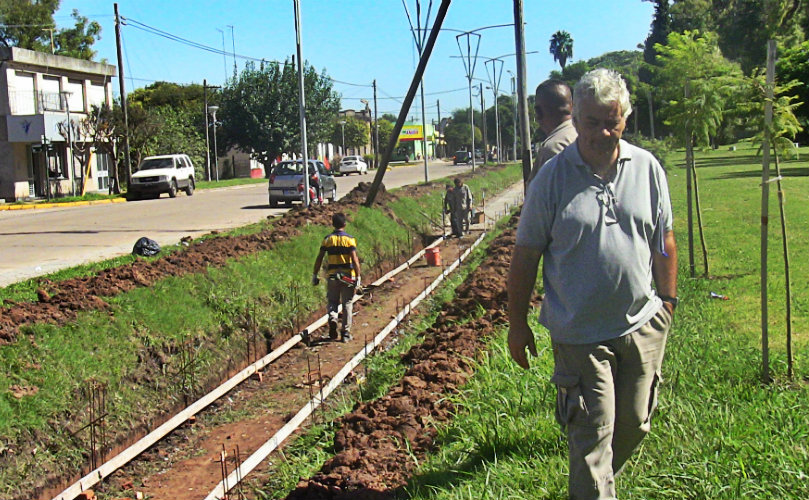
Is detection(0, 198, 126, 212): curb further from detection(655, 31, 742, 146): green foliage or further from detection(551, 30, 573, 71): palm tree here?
detection(551, 30, 573, 71): palm tree

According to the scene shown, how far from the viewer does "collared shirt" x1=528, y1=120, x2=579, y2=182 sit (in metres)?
5.04

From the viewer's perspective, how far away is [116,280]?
35.8 ft

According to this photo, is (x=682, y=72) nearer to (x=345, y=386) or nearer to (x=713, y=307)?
(x=713, y=307)

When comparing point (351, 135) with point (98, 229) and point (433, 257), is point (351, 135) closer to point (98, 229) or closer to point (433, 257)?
point (98, 229)

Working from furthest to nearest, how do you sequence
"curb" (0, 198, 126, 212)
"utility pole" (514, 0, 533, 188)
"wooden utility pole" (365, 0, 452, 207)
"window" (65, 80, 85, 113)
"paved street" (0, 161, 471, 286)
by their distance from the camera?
"window" (65, 80, 85, 113) → "curb" (0, 198, 126, 212) → "wooden utility pole" (365, 0, 452, 207) → "utility pole" (514, 0, 533, 188) → "paved street" (0, 161, 471, 286)

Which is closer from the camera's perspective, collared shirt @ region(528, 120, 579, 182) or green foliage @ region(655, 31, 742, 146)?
collared shirt @ region(528, 120, 579, 182)

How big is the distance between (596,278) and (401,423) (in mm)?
3017

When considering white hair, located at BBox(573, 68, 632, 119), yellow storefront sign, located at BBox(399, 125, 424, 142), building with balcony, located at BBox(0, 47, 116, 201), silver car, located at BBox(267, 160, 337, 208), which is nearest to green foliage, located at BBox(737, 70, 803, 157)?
white hair, located at BBox(573, 68, 632, 119)

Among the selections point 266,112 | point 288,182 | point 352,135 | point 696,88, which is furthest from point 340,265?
point 352,135

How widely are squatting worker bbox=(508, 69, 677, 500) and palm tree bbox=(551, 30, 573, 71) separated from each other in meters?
148

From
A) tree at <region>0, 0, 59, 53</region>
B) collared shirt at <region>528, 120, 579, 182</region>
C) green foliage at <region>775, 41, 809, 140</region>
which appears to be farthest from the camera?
tree at <region>0, 0, 59, 53</region>

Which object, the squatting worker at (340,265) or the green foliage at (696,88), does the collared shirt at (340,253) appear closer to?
the squatting worker at (340,265)

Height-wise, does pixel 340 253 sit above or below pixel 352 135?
below

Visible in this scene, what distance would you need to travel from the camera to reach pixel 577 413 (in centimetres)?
376
